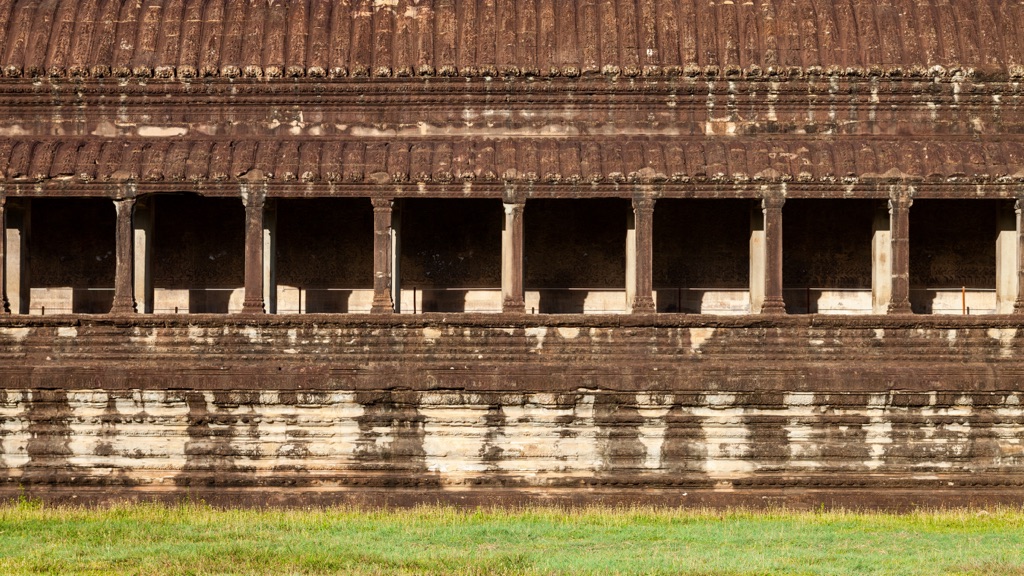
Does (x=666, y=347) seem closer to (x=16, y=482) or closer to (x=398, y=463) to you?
(x=398, y=463)

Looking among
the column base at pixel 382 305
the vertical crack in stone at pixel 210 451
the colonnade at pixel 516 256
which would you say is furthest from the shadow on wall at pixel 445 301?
the vertical crack in stone at pixel 210 451

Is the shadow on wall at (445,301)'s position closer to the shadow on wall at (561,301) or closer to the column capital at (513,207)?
the shadow on wall at (561,301)

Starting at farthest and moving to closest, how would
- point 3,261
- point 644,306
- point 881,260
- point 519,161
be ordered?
point 881,260 → point 3,261 → point 519,161 → point 644,306

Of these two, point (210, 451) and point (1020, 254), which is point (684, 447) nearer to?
point (1020, 254)

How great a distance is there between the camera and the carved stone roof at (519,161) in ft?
61.6

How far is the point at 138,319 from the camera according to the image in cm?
1864

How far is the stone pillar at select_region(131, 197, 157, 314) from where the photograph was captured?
1952 centimetres

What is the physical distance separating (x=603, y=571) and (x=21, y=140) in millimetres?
9898

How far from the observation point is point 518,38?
19.9 m

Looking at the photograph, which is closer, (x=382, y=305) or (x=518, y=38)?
(x=382, y=305)

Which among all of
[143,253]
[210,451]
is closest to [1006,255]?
[210,451]

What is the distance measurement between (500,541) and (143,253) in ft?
23.3

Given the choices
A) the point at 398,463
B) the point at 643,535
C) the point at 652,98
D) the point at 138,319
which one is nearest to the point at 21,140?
the point at 138,319

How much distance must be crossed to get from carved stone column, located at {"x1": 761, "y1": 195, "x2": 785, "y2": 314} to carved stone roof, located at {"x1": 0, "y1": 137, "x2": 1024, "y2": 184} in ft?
1.02
